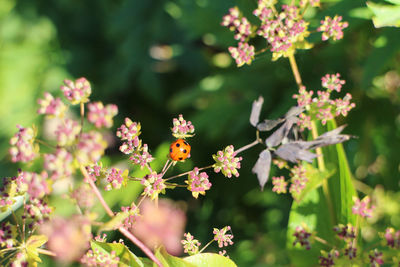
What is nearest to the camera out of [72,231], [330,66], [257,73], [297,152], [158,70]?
[72,231]

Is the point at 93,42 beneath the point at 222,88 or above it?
above

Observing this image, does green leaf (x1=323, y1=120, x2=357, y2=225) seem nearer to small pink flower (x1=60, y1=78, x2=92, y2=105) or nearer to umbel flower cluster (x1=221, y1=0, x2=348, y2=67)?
umbel flower cluster (x1=221, y1=0, x2=348, y2=67)

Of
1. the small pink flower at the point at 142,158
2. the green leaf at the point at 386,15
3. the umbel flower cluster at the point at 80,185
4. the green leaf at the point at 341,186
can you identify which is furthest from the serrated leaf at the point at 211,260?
the green leaf at the point at 386,15

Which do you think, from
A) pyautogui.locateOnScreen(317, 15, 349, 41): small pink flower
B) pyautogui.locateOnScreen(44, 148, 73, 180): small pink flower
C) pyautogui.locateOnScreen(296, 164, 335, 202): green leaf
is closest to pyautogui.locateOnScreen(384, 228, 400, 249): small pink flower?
pyautogui.locateOnScreen(296, 164, 335, 202): green leaf

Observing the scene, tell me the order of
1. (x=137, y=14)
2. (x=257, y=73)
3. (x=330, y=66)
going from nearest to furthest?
1. (x=330, y=66)
2. (x=257, y=73)
3. (x=137, y=14)

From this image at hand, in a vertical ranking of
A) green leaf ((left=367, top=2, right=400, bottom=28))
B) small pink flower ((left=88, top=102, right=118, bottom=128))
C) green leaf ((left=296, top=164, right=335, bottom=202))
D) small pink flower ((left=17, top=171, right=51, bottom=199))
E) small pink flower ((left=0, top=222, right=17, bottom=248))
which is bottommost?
small pink flower ((left=0, top=222, right=17, bottom=248))

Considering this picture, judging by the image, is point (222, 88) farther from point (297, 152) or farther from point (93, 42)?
point (93, 42)

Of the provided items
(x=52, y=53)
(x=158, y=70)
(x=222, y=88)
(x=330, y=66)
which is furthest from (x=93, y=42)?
(x=330, y=66)
